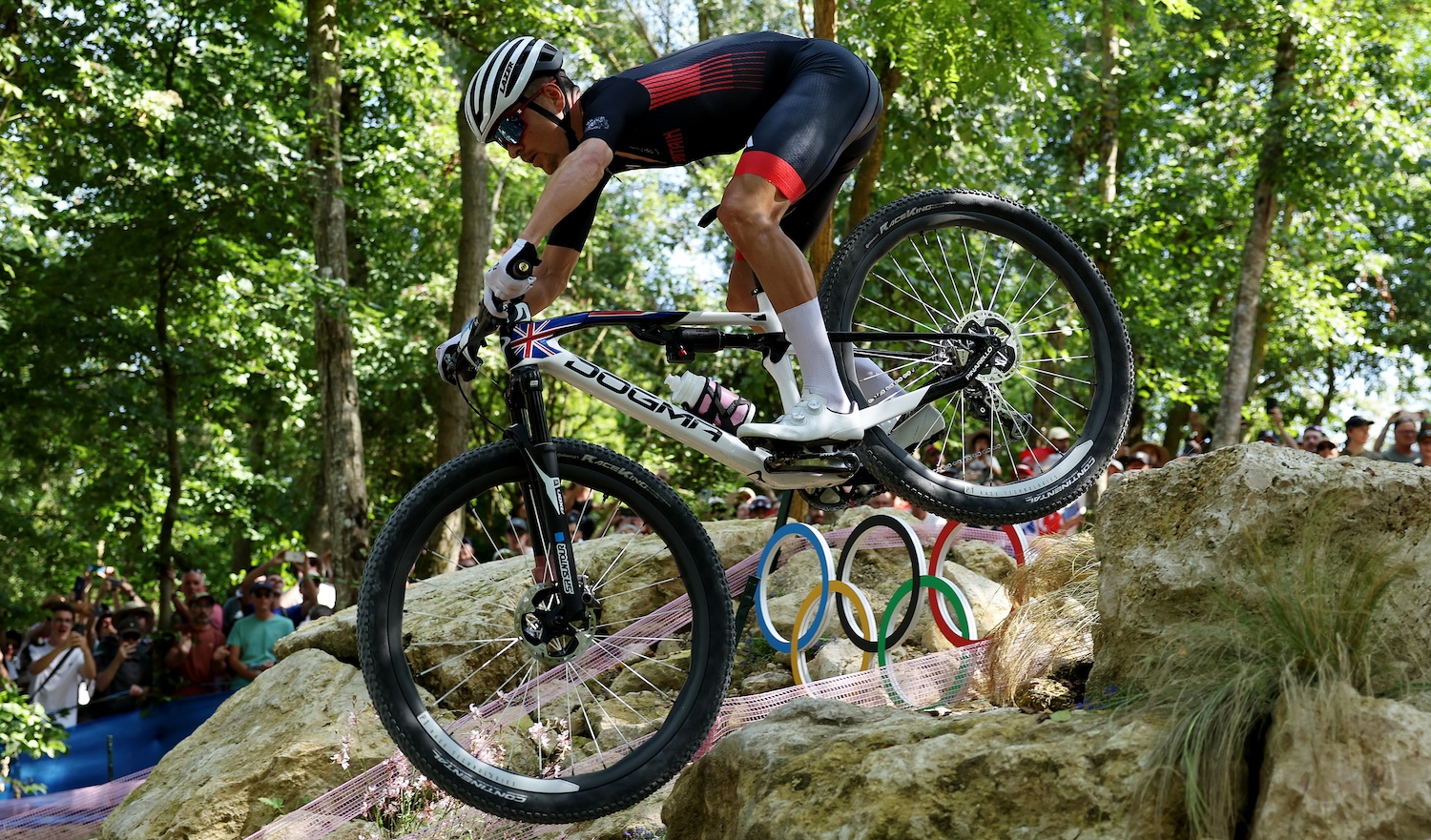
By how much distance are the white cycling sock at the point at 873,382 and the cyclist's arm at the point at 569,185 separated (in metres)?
1.15

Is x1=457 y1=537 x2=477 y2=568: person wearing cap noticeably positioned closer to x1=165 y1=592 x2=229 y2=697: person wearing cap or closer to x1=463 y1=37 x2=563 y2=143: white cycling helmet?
x1=165 y1=592 x2=229 y2=697: person wearing cap

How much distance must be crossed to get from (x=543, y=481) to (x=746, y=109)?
53.0 inches

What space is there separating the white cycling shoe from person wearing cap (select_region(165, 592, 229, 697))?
7890 millimetres

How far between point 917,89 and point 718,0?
10.7 meters

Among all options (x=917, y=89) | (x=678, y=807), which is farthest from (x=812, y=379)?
(x=917, y=89)

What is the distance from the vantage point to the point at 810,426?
11.9 feet

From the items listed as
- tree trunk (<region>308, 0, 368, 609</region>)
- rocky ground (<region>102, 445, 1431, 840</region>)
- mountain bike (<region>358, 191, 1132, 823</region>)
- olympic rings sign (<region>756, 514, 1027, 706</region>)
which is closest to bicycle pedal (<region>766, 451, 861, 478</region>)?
mountain bike (<region>358, 191, 1132, 823</region>)

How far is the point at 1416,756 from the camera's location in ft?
8.07

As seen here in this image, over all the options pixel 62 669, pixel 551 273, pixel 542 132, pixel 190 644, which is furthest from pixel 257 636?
pixel 542 132

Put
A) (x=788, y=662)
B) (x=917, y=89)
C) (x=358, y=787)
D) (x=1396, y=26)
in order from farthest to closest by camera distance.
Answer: (x=1396, y=26) < (x=917, y=89) < (x=788, y=662) < (x=358, y=787)

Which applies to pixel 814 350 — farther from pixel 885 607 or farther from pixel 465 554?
pixel 465 554

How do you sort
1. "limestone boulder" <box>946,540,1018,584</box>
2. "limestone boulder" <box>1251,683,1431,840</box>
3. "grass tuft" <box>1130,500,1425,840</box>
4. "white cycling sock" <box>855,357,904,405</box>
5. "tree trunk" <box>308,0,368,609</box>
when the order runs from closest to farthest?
"limestone boulder" <box>1251,683,1431,840</box> → "grass tuft" <box>1130,500,1425,840</box> → "white cycling sock" <box>855,357,904,405</box> → "limestone boulder" <box>946,540,1018,584</box> → "tree trunk" <box>308,0,368,609</box>

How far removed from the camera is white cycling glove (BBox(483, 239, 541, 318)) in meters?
→ 3.30

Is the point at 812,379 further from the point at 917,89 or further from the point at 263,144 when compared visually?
the point at 263,144
